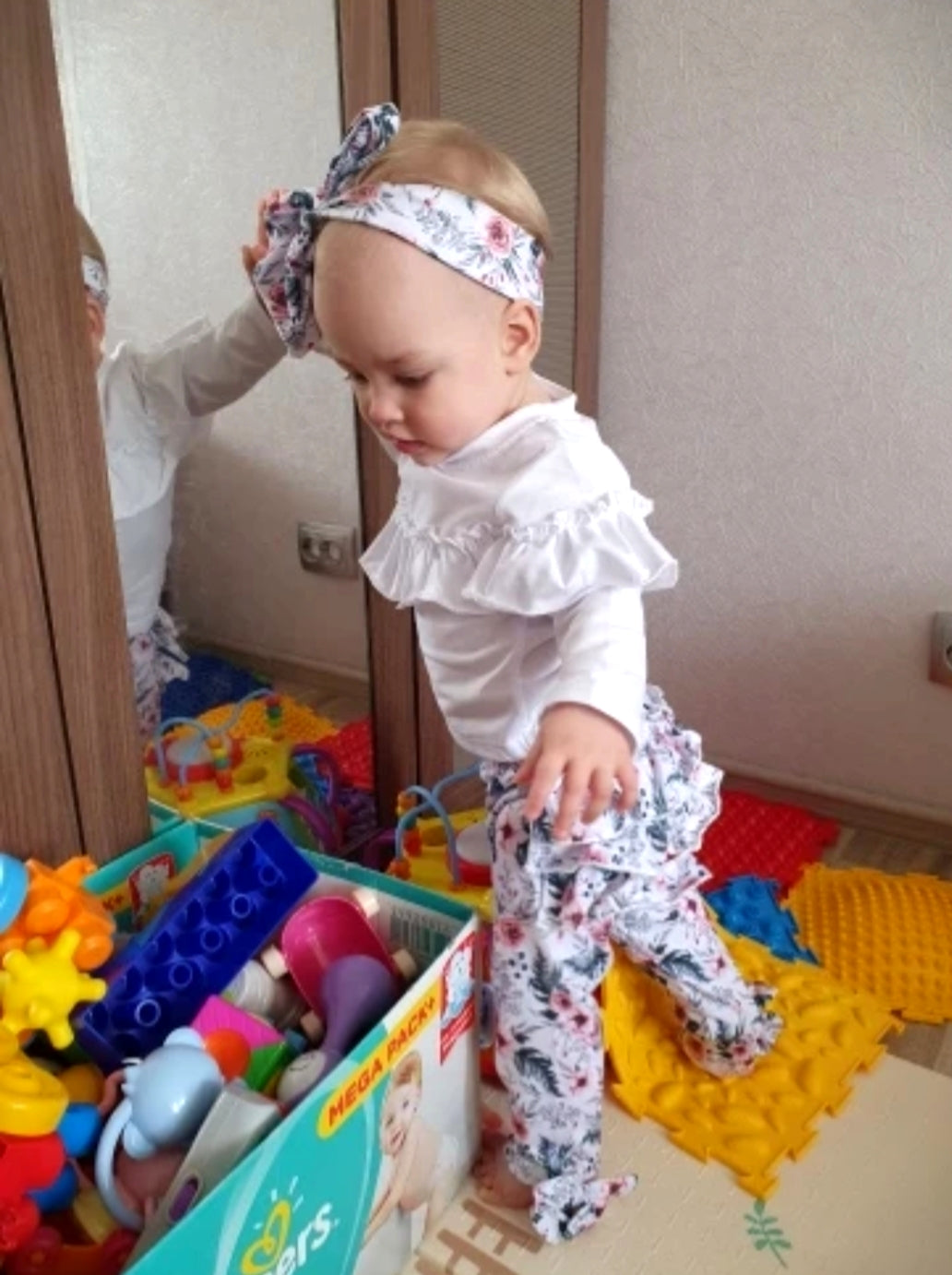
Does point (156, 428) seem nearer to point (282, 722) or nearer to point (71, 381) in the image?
point (71, 381)

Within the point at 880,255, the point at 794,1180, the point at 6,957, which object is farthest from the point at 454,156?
the point at 794,1180

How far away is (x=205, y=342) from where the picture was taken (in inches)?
39.8

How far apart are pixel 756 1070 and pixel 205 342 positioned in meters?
0.83

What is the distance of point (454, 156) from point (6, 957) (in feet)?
1.98

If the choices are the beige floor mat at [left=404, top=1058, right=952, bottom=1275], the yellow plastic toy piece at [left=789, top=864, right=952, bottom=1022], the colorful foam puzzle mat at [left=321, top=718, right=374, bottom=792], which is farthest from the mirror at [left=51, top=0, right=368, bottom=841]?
the yellow plastic toy piece at [left=789, top=864, right=952, bottom=1022]

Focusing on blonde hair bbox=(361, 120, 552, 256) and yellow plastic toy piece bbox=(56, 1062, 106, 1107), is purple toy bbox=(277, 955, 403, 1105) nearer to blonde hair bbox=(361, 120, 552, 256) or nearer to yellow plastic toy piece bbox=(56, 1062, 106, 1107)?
yellow plastic toy piece bbox=(56, 1062, 106, 1107)

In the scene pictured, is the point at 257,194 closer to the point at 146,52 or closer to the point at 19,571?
the point at 146,52

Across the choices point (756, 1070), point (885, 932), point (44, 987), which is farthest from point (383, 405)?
point (885, 932)

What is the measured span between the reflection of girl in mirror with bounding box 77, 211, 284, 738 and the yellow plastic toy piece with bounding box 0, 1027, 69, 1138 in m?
0.34

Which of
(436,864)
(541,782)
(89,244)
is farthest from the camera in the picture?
(436,864)

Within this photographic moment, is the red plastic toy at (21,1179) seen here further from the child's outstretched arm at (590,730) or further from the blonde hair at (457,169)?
the blonde hair at (457,169)

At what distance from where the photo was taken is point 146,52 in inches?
35.9

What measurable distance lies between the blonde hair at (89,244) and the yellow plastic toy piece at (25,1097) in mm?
552

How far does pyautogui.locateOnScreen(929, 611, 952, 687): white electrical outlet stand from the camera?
4.42 ft
